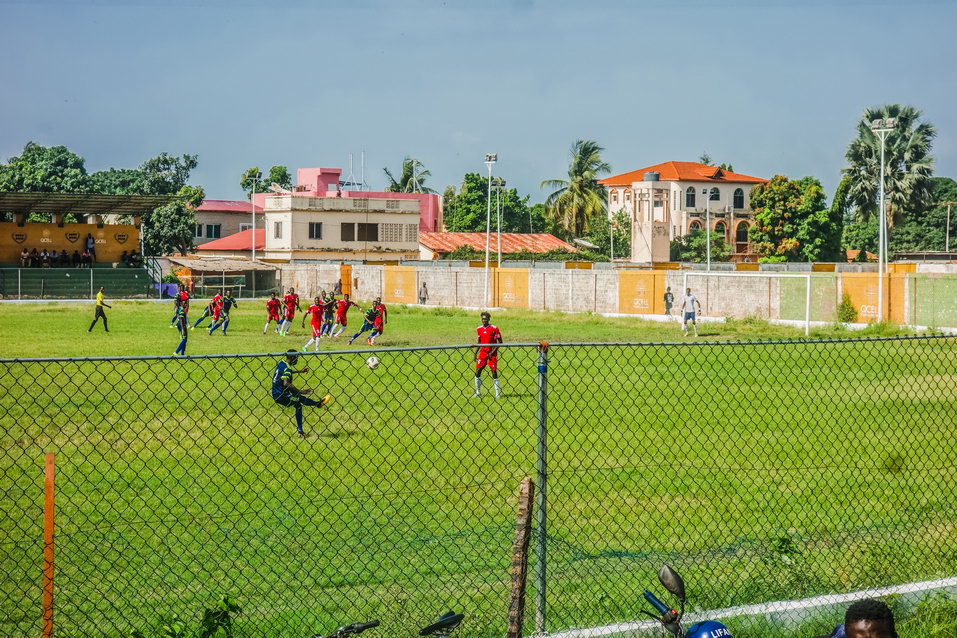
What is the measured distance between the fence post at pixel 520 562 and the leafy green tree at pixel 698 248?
298ft

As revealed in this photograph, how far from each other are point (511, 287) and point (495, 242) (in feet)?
120

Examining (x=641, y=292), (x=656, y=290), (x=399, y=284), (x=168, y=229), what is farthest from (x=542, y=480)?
(x=168, y=229)

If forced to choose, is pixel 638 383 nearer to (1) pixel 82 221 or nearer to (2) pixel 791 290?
(2) pixel 791 290

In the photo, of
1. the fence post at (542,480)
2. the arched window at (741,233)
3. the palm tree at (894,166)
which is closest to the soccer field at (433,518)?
the fence post at (542,480)

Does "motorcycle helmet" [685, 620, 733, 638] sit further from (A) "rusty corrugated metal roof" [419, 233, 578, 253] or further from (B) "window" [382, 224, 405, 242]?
(A) "rusty corrugated metal roof" [419, 233, 578, 253]

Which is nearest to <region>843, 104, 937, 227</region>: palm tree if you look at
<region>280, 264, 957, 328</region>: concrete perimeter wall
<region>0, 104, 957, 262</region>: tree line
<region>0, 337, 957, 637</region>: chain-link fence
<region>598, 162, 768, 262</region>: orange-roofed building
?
<region>0, 104, 957, 262</region>: tree line

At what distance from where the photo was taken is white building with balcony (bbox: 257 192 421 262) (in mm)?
84312

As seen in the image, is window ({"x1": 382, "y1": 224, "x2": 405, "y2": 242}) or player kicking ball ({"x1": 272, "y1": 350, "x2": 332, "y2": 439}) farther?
window ({"x1": 382, "y1": 224, "x2": 405, "y2": 242})

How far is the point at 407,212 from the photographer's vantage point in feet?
289

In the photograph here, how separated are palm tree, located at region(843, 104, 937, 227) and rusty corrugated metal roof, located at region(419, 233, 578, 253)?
2771 centimetres

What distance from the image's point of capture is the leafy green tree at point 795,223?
262 ft

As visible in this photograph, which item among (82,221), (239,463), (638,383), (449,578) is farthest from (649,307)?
(82,221)

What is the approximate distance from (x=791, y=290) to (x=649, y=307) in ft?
22.6

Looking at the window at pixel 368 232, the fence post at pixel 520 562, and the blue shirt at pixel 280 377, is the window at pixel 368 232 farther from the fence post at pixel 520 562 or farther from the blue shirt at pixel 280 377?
the fence post at pixel 520 562
